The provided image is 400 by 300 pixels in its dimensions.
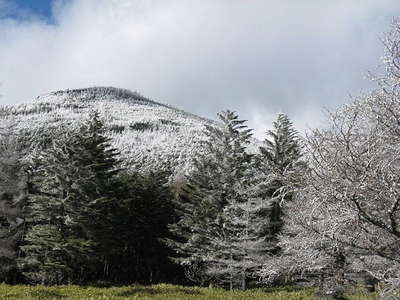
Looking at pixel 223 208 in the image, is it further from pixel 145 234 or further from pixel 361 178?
pixel 361 178

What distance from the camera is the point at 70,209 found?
28344mm

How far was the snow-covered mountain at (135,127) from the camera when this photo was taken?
388ft

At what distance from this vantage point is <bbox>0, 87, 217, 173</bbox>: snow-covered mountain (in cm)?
11831

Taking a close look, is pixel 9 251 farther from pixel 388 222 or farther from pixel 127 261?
pixel 388 222

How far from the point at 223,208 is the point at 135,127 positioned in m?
129

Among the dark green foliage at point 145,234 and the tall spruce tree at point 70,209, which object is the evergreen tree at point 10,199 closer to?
the tall spruce tree at point 70,209

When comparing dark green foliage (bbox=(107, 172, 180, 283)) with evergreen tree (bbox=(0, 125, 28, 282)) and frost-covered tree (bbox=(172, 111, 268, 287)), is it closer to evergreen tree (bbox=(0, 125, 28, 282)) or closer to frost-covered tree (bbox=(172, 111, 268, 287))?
frost-covered tree (bbox=(172, 111, 268, 287))

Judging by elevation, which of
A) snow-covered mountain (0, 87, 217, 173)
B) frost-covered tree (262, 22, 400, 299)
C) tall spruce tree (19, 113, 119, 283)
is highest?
snow-covered mountain (0, 87, 217, 173)

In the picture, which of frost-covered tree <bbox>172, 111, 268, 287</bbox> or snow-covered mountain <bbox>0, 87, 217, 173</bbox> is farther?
snow-covered mountain <bbox>0, 87, 217, 173</bbox>

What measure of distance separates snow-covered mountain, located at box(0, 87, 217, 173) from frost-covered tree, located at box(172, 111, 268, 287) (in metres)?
63.2

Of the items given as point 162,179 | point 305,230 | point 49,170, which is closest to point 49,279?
point 49,170

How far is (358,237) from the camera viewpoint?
21.1 feet

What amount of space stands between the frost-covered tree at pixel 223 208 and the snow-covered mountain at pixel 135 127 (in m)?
63.2

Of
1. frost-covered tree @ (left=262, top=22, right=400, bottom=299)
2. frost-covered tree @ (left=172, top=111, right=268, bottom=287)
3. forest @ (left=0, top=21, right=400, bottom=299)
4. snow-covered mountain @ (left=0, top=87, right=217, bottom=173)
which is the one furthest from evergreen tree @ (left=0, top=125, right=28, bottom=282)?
snow-covered mountain @ (left=0, top=87, right=217, bottom=173)
